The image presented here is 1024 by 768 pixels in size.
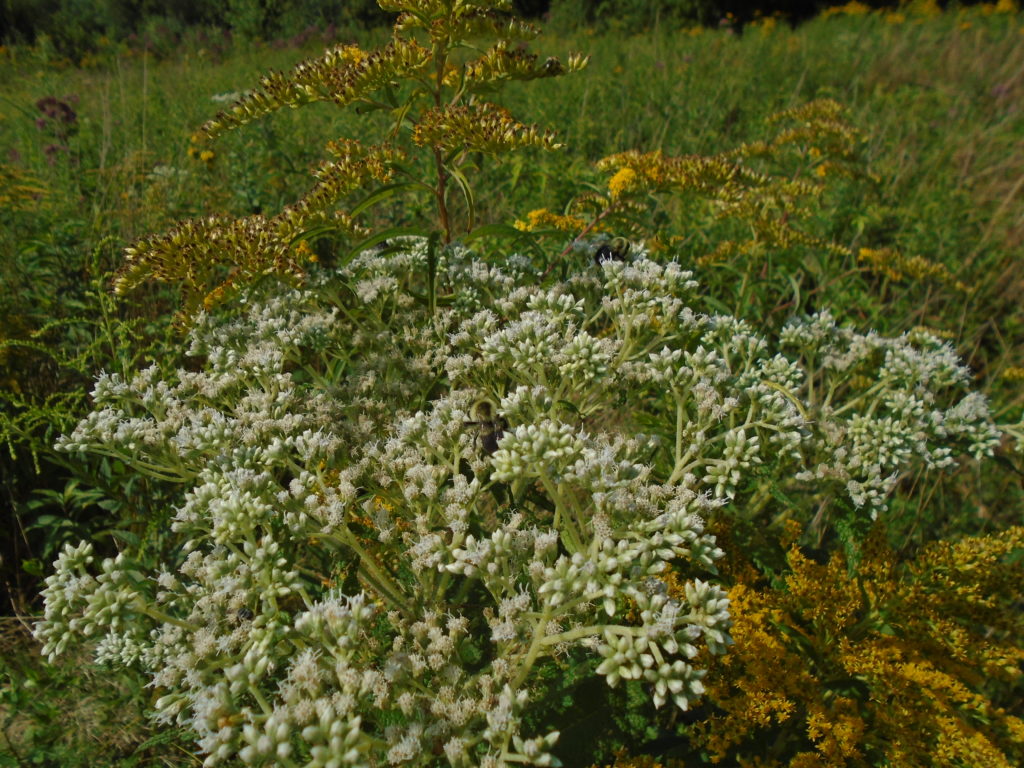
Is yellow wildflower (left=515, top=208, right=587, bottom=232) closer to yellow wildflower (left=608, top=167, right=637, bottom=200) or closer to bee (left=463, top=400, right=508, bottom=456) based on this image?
yellow wildflower (left=608, top=167, right=637, bottom=200)

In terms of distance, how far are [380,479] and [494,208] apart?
12.2 ft

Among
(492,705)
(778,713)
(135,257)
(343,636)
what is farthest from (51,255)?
(778,713)

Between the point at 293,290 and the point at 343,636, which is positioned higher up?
the point at 293,290

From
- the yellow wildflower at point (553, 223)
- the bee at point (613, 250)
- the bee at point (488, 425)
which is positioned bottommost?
the bee at point (488, 425)

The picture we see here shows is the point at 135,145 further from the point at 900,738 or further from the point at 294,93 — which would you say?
the point at 900,738

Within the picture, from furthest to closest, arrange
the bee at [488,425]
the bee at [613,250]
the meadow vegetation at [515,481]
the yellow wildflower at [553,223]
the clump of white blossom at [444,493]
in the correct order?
the yellow wildflower at [553,223] < the bee at [613,250] < the bee at [488,425] < the meadow vegetation at [515,481] < the clump of white blossom at [444,493]

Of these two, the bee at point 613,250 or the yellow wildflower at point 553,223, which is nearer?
the bee at point 613,250

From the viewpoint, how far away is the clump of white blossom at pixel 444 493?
137cm

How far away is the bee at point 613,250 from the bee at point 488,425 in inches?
29.8

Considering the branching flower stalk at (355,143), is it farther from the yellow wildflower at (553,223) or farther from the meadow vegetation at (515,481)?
the yellow wildflower at (553,223)

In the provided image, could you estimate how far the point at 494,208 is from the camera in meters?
5.07

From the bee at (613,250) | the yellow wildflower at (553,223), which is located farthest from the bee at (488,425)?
the yellow wildflower at (553,223)

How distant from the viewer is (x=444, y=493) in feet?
5.66

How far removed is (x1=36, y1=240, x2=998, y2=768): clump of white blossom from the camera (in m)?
1.37
